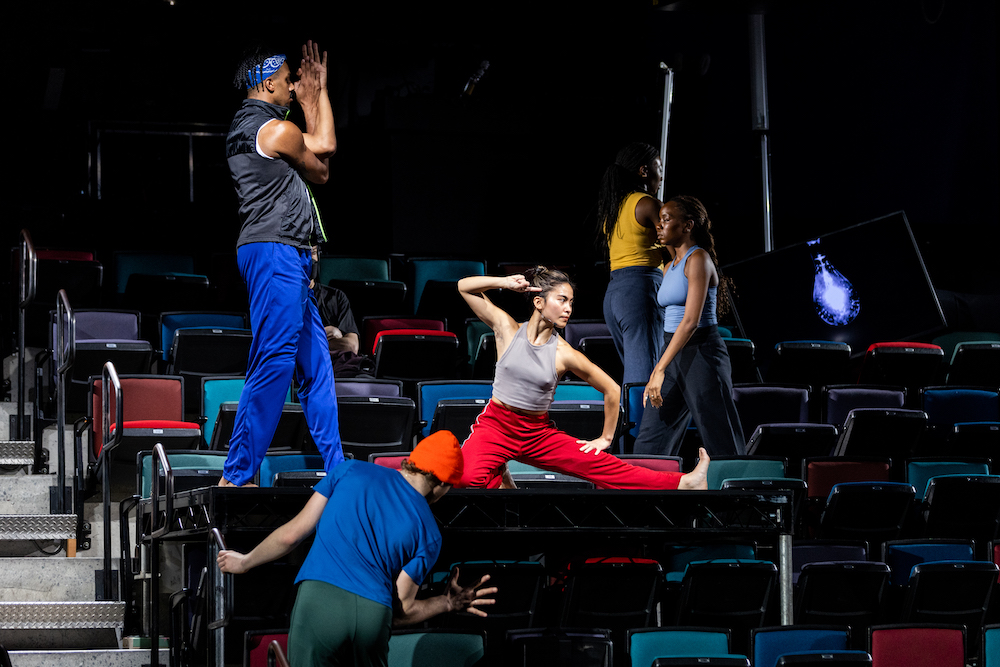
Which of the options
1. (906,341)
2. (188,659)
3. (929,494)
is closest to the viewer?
(188,659)

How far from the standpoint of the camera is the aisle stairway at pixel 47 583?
4.62 meters

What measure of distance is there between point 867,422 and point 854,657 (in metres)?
2.01

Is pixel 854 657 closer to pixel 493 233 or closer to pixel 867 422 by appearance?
pixel 867 422

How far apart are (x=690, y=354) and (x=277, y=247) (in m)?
2.12

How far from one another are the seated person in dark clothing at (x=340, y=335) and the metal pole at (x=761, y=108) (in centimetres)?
345

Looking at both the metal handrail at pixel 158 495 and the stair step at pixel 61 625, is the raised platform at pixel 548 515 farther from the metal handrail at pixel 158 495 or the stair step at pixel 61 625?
the stair step at pixel 61 625

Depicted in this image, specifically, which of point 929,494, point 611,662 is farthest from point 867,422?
point 611,662

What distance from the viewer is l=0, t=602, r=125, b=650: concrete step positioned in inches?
187

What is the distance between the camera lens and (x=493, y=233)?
10094 mm

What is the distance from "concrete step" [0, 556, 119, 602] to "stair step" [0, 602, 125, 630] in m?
0.29

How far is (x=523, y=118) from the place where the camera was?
9977mm

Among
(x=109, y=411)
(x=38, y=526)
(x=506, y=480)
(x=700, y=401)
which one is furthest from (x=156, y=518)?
(x=700, y=401)

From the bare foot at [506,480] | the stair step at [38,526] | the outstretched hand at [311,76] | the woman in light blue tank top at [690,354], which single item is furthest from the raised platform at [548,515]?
the outstretched hand at [311,76]

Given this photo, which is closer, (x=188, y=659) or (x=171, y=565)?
(x=188, y=659)
